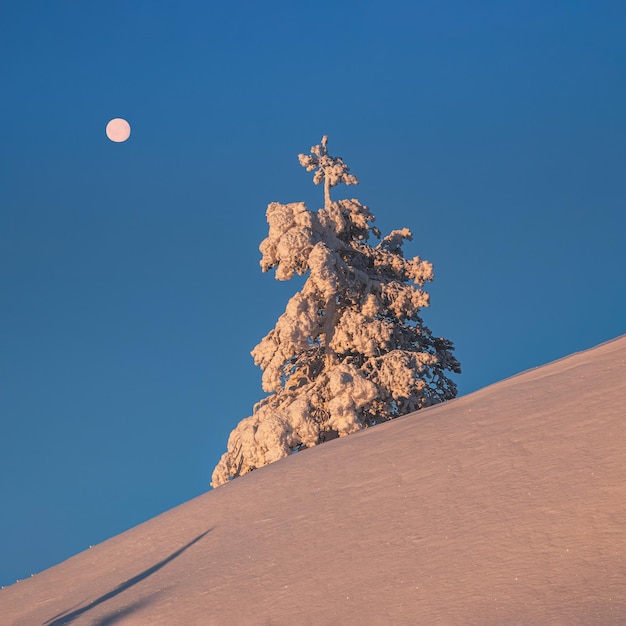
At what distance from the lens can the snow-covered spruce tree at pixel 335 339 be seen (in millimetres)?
22094

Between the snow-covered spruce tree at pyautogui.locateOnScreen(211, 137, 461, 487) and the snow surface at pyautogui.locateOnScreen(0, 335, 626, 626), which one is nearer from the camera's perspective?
the snow surface at pyautogui.locateOnScreen(0, 335, 626, 626)

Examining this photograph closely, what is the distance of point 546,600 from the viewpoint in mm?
7324

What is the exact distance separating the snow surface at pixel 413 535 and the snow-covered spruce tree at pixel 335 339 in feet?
24.2

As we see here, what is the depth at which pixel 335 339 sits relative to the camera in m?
24.1

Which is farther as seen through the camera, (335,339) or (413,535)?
(335,339)

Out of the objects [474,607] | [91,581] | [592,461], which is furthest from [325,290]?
[474,607]

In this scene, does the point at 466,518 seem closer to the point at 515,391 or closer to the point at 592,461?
the point at 592,461

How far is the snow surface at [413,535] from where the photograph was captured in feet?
25.9

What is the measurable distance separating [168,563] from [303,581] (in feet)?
9.54

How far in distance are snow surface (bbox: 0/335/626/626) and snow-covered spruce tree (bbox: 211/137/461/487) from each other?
7376 millimetres

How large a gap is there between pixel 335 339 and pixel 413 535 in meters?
14.7

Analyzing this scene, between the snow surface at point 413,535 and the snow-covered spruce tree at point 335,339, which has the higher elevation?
the snow-covered spruce tree at point 335,339

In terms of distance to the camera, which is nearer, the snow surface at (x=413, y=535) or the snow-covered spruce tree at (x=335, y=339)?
the snow surface at (x=413, y=535)

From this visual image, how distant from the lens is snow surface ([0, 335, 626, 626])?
25.9 ft
